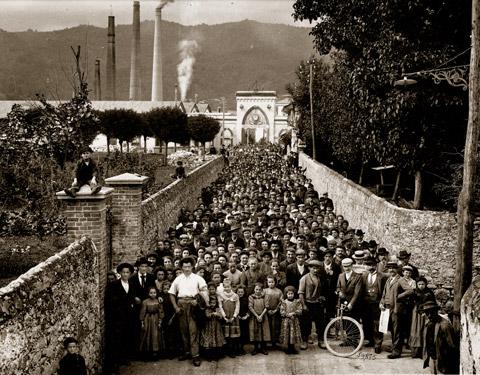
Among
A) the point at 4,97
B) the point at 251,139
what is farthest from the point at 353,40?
the point at 4,97

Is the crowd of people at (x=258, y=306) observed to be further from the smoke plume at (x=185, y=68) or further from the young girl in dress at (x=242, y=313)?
the smoke plume at (x=185, y=68)

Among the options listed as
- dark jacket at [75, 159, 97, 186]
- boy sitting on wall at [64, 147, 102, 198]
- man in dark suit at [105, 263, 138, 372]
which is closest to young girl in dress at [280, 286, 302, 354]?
man in dark suit at [105, 263, 138, 372]

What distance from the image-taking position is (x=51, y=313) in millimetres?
6422

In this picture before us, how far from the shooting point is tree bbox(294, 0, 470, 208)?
583 inches

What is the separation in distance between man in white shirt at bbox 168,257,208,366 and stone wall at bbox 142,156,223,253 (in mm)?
3510

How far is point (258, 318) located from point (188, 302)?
113cm

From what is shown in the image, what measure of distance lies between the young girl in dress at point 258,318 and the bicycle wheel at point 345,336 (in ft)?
3.02

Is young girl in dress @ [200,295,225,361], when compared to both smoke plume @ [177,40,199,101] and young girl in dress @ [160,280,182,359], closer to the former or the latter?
young girl in dress @ [160,280,182,359]

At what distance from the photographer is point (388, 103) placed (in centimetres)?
1558

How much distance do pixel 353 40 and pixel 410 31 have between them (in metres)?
1.97

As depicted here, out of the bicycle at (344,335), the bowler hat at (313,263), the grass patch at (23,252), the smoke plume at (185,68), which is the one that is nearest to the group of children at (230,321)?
the bicycle at (344,335)

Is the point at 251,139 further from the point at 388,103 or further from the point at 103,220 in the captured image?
the point at 103,220

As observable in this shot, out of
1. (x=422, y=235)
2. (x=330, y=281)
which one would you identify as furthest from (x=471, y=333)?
(x=422, y=235)

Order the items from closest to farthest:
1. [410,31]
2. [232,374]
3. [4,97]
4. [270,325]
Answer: [232,374] → [270,325] → [410,31] → [4,97]
